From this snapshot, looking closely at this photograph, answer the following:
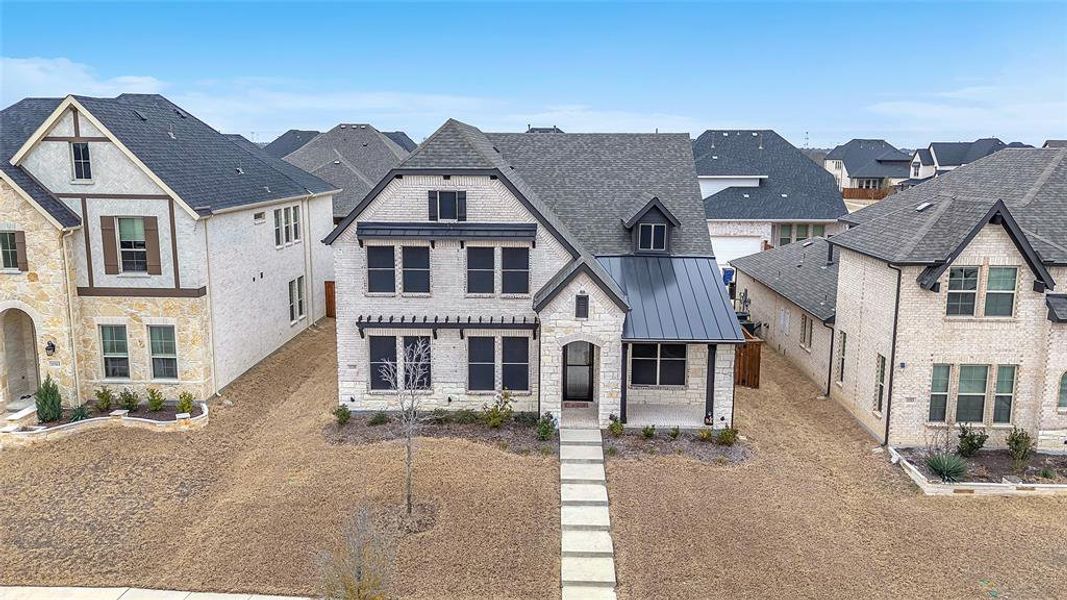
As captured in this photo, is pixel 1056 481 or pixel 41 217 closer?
pixel 1056 481

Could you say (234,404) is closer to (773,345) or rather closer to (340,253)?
(340,253)

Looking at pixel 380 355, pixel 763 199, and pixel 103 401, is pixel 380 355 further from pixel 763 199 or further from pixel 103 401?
pixel 763 199

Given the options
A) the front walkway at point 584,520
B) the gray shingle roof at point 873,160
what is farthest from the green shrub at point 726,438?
the gray shingle roof at point 873,160

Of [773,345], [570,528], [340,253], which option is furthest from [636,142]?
[570,528]

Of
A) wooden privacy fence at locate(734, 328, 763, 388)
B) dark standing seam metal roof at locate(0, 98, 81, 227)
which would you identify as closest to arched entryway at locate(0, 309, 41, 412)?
dark standing seam metal roof at locate(0, 98, 81, 227)

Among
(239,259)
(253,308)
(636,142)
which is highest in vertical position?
(636,142)

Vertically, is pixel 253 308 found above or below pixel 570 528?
above

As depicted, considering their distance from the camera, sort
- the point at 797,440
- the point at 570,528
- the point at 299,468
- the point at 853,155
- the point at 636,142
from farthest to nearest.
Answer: the point at 853,155
the point at 636,142
the point at 797,440
the point at 299,468
the point at 570,528
